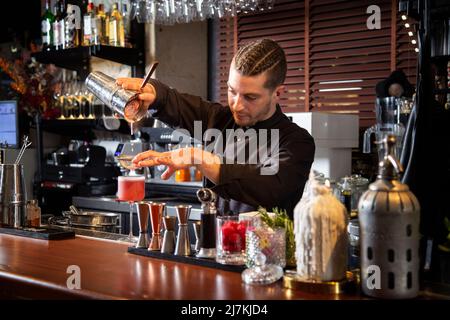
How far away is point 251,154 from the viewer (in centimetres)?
246

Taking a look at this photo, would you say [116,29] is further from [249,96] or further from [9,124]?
[249,96]

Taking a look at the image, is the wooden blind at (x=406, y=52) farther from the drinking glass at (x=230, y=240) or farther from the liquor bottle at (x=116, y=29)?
the drinking glass at (x=230, y=240)

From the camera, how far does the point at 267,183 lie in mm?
2111

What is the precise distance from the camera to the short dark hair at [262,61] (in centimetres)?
216

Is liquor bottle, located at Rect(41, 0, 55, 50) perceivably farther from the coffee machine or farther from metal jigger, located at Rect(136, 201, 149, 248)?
metal jigger, located at Rect(136, 201, 149, 248)

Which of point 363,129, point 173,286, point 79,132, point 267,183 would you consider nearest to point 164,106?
point 267,183

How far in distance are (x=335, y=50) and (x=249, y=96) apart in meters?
2.31

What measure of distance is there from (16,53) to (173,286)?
17.1ft

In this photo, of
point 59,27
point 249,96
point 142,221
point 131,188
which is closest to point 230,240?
point 142,221

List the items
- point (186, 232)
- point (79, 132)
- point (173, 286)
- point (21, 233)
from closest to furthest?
point (173, 286) < point (186, 232) < point (21, 233) < point (79, 132)
